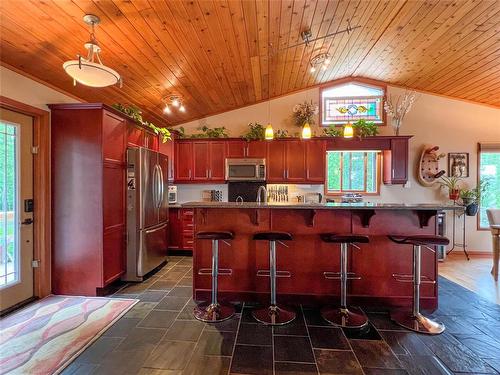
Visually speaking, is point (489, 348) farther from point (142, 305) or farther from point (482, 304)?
point (142, 305)

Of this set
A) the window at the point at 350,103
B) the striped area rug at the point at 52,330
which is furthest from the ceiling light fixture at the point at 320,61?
the striped area rug at the point at 52,330

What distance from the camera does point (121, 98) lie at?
377cm

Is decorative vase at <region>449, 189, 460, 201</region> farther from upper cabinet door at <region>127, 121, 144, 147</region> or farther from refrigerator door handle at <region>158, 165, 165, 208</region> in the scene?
upper cabinet door at <region>127, 121, 144, 147</region>

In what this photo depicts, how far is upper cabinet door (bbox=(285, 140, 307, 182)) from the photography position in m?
5.00

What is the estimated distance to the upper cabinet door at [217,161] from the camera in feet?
16.7

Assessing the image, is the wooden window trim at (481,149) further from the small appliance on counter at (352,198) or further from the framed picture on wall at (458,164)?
the small appliance on counter at (352,198)

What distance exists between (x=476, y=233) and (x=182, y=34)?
628 centimetres

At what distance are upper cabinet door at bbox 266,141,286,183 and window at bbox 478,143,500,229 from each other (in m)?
3.97

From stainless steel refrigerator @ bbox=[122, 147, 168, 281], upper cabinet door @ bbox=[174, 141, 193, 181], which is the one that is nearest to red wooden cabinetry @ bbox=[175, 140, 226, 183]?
upper cabinet door @ bbox=[174, 141, 193, 181]

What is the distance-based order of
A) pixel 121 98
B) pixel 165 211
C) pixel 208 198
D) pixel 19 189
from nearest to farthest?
pixel 19 189 → pixel 121 98 → pixel 165 211 → pixel 208 198

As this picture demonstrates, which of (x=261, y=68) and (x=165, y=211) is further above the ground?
(x=261, y=68)

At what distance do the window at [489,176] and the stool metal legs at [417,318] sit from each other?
12.9ft

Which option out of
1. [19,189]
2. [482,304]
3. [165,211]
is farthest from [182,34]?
[482,304]

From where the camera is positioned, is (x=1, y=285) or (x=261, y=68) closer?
(x=1, y=285)
